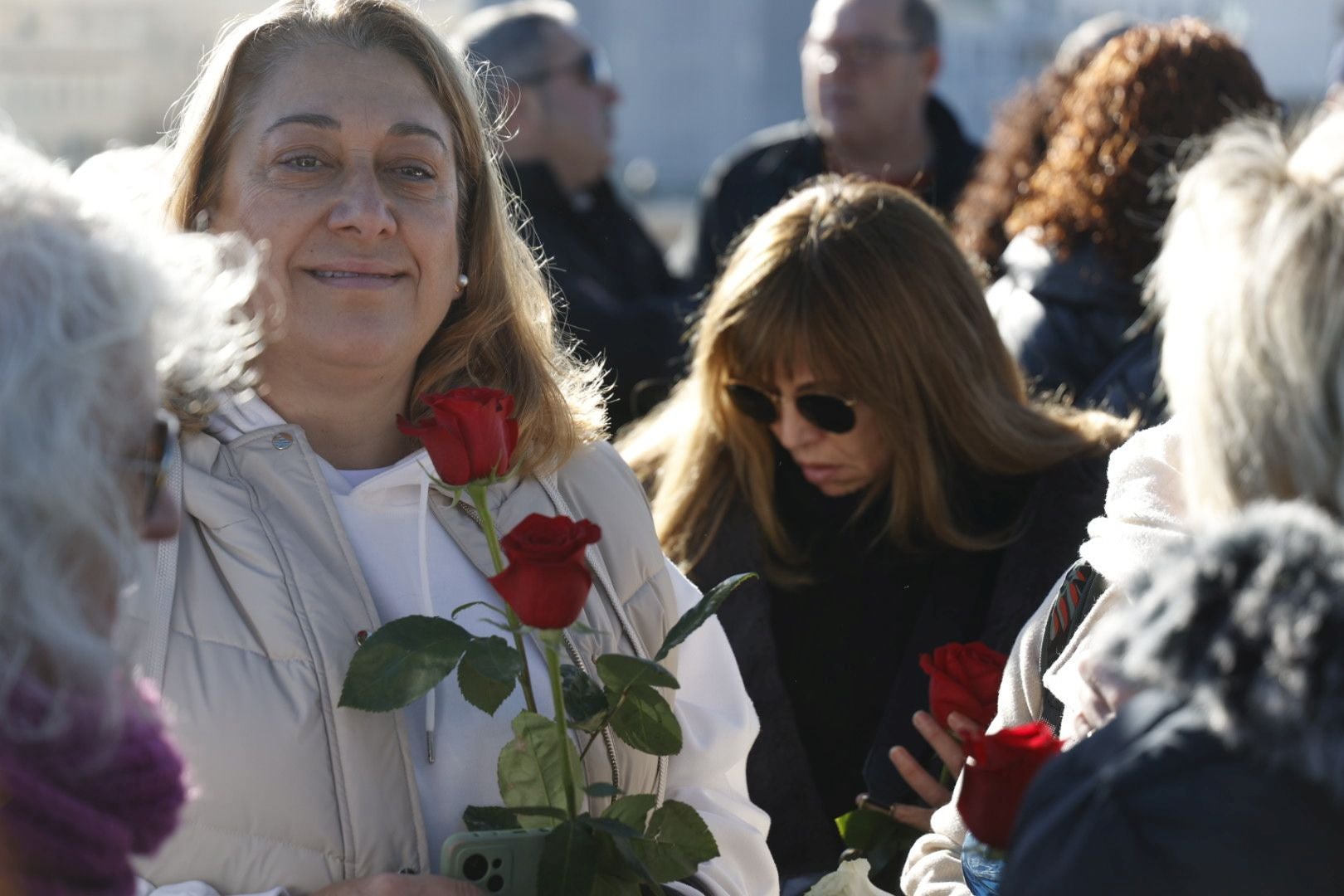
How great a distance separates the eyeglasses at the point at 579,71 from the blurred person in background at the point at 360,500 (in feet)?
8.37

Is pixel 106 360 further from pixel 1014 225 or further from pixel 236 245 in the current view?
pixel 1014 225

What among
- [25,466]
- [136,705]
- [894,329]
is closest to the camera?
[25,466]

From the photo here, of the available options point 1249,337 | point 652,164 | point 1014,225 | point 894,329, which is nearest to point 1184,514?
point 1249,337

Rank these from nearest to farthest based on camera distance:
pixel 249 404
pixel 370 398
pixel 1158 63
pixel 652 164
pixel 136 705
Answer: pixel 136 705 < pixel 249 404 < pixel 370 398 < pixel 1158 63 < pixel 652 164

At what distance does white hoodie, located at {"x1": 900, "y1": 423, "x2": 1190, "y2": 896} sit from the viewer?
1.78 m

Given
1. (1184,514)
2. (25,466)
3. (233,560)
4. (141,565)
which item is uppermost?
(25,466)

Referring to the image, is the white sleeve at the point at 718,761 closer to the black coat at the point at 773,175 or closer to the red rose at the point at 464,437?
the red rose at the point at 464,437

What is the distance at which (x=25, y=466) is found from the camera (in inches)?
40.7

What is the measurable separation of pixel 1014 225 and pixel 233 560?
2.19m

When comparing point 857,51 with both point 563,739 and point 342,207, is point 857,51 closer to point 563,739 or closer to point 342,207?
point 342,207

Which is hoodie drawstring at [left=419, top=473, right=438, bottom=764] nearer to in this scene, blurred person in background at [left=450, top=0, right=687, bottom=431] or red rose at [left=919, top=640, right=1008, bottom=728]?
red rose at [left=919, top=640, right=1008, bottom=728]

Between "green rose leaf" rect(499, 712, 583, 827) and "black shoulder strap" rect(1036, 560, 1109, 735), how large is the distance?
27.2 inches

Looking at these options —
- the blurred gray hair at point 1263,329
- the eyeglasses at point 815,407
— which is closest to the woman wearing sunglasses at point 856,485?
the eyeglasses at point 815,407

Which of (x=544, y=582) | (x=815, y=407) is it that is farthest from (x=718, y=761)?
(x=815, y=407)
